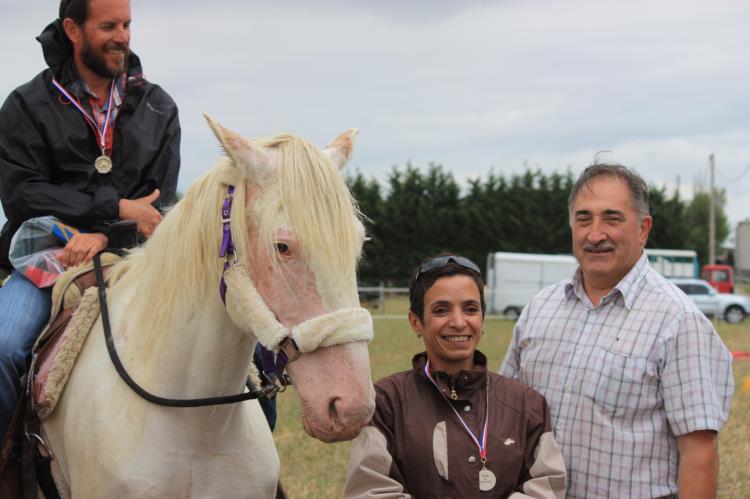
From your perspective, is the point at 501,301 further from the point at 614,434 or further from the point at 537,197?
the point at 614,434

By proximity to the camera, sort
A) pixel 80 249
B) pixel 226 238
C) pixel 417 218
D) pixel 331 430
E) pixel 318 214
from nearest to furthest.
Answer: pixel 331 430 → pixel 318 214 → pixel 226 238 → pixel 80 249 → pixel 417 218

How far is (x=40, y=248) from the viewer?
3377 millimetres

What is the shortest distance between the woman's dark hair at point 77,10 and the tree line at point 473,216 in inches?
1501

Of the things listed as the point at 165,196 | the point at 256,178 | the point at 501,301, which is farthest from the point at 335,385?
the point at 501,301

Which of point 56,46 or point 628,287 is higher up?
point 56,46

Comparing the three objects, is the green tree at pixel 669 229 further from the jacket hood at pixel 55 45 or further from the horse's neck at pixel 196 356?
the horse's neck at pixel 196 356

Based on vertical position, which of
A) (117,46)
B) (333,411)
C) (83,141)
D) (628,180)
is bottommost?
(333,411)

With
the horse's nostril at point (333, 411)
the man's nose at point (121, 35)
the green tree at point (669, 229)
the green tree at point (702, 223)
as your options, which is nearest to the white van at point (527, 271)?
the green tree at point (669, 229)

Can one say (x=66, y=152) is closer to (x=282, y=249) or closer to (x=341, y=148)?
(x=341, y=148)

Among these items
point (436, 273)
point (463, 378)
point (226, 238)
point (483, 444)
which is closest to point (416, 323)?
point (436, 273)

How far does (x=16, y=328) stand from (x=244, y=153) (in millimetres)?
1295

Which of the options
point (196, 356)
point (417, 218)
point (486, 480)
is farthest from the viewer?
point (417, 218)

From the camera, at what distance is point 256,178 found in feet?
8.34

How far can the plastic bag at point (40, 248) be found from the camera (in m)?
3.27
